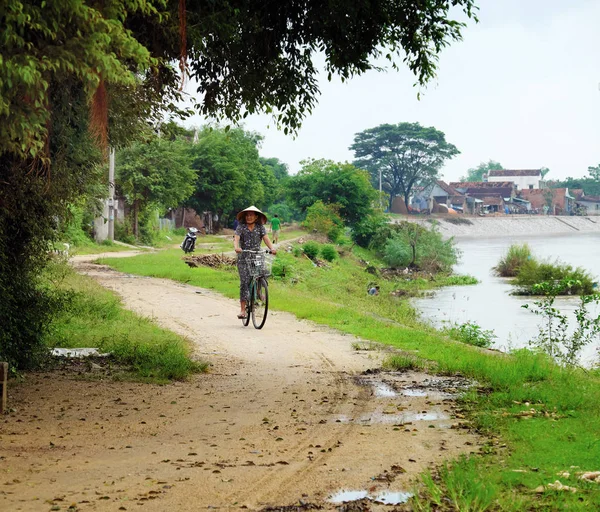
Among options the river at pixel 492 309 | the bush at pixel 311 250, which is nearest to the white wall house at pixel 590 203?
the river at pixel 492 309

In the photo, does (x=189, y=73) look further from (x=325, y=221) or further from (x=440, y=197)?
(x=440, y=197)

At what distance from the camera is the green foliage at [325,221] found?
5397 cm

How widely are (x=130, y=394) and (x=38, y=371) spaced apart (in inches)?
65.8

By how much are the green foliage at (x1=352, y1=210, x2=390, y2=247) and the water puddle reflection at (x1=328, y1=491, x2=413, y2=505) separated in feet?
167

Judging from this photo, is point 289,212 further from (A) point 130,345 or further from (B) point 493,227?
(A) point 130,345

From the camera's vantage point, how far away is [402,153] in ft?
346

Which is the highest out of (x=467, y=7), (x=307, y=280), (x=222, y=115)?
(x=467, y=7)

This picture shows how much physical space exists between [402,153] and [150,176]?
66.1m

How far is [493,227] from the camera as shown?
4193 inches

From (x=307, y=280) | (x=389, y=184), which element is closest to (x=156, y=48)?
(x=307, y=280)

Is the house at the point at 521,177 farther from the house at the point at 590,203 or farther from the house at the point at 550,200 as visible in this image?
the house at the point at 550,200

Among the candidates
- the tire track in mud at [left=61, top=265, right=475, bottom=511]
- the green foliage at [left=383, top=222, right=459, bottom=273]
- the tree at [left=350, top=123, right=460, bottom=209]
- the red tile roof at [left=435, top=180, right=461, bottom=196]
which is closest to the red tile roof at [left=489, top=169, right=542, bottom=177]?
the red tile roof at [left=435, top=180, right=461, bottom=196]

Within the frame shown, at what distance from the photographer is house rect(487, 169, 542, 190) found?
154 m

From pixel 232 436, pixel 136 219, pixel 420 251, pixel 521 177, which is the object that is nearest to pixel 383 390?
pixel 232 436
